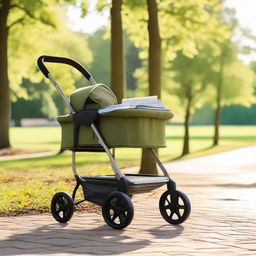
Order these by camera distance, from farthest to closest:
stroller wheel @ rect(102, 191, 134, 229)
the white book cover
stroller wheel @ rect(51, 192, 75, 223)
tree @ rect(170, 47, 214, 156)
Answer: tree @ rect(170, 47, 214, 156) < stroller wheel @ rect(51, 192, 75, 223) < the white book cover < stroller wheel @ rect(102, 191, 134, 229)

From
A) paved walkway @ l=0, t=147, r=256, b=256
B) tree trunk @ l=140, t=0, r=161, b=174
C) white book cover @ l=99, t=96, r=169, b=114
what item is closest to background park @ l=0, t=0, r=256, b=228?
tree trunk @ l=140, t=0, r=161, b=174

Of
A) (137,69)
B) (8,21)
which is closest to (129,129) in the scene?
(8,21)

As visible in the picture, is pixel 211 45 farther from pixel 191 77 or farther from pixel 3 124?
pixel 3 124

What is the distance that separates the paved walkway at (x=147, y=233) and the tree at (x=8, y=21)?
15.5 meters

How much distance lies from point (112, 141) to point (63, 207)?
112 cm

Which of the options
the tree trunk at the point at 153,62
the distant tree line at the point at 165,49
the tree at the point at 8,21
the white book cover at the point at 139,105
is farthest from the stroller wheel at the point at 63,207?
Answer: the tree at the point at 8,21

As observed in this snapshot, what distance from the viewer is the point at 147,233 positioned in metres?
6.69

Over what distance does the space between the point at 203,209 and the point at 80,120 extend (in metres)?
2.31

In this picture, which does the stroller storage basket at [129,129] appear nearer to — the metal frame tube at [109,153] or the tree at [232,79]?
the metal frame tube at [109,153]

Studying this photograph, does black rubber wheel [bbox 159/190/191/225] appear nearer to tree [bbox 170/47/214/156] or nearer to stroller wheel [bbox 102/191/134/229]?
stroller wheel [bbox 102/191/134/229]

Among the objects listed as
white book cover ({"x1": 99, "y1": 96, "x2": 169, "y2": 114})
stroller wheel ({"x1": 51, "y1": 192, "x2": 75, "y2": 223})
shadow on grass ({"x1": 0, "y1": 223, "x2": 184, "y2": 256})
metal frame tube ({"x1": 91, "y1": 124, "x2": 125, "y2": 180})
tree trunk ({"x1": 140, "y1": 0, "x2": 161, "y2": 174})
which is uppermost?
tree trunk ({"x1": 140, "y1": 0, "x2": 161, "y2": 174})

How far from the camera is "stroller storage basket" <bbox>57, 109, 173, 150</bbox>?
22.9 feet

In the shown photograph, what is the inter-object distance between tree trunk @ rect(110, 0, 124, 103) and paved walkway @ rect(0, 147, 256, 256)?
446 cm

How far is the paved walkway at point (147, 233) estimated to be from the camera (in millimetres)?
5777
